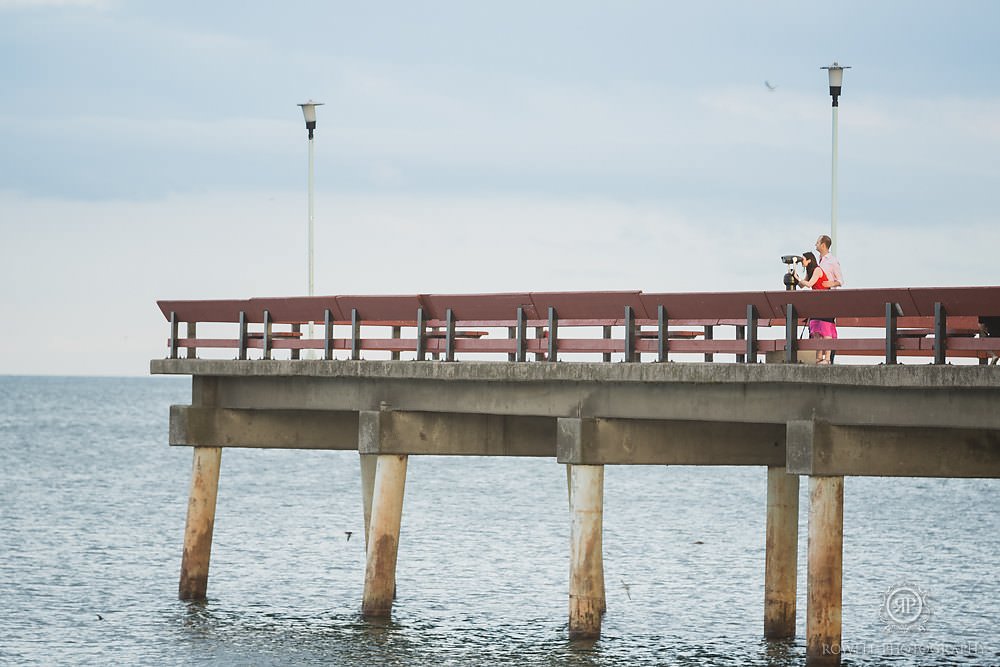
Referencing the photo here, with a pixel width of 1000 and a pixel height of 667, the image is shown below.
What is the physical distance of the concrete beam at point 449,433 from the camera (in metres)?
28.0

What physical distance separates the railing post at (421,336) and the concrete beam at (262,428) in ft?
13.2

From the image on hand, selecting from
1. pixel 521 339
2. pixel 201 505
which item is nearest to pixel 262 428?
pixel 201 505

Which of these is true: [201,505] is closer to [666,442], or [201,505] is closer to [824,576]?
[666,442]

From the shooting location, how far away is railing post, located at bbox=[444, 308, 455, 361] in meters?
27.1

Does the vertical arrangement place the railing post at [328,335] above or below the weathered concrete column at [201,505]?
above

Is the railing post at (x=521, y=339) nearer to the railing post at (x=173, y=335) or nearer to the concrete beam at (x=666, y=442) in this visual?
the concrete beam at (x=666, y=442)

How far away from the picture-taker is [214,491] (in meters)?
31.1

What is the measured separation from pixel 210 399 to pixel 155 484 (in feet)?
165

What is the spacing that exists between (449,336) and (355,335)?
214cm

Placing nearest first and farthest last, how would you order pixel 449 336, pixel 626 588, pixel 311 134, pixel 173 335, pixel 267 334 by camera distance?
pixel 449 336
pixel 267 334
pixel 173 335
pixel 311 134
pixel 626 588

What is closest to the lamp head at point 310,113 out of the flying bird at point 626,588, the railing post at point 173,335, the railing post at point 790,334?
the railing post at point 173,335

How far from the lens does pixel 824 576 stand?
23.0m

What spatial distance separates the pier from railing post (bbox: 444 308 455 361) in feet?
0.09

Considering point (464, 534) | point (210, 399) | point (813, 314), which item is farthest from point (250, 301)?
point (464, 534)
